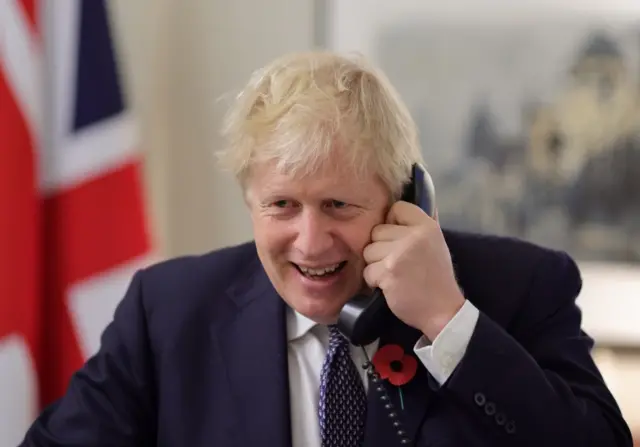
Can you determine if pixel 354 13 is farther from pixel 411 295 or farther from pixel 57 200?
pixel 411 295

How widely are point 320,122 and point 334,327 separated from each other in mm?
363

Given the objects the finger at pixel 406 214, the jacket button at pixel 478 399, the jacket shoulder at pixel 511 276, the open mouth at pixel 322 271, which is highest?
the finger at pixel 406 214

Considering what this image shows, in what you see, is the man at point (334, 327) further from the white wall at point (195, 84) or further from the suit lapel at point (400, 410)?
the white wall at point (195, 84)

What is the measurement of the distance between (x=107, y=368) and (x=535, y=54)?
1.41 meters

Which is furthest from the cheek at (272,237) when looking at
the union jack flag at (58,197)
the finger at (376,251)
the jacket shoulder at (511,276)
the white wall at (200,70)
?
the white wall at (200,70)

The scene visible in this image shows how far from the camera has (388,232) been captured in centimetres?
122

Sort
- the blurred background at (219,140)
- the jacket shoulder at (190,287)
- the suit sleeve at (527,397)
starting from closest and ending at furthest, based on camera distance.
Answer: the suit sleeve at (527,397), the jacket shoulder at (190,287), the blurred background at (219,140)

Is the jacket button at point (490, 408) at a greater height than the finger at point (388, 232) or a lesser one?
lesser

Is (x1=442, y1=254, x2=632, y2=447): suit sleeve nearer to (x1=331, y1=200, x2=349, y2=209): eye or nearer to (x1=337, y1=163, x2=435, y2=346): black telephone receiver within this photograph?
(x1=337, y1=163, x2=435, y2=346): black telephone receiver

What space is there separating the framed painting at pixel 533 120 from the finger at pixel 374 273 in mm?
980

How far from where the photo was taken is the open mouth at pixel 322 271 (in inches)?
48.6

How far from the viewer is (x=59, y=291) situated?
1818mm

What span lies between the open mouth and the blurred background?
0.77 meters

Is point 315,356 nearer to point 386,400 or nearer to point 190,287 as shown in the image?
point 386,400
